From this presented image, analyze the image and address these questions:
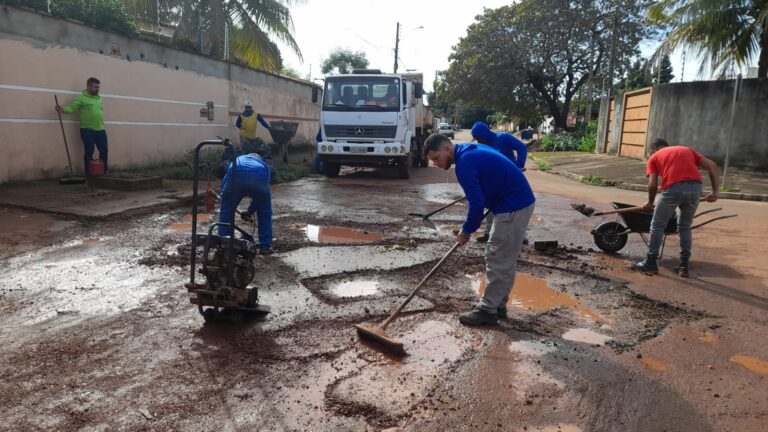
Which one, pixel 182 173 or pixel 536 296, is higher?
Answer: pixel 182 173

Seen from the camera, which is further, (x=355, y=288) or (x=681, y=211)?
(x=681, y=211)

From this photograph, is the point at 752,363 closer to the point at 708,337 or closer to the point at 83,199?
the point at 708,337

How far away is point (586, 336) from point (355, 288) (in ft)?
6.47

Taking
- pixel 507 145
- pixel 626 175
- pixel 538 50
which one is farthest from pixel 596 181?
pixel 538 50

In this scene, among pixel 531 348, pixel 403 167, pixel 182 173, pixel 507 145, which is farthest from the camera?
pixel 403 167

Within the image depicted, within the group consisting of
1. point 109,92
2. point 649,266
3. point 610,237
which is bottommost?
point 649,266

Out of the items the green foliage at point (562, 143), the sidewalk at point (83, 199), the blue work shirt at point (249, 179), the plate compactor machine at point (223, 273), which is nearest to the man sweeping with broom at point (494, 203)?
the plate compactor machine at point (223, 273)

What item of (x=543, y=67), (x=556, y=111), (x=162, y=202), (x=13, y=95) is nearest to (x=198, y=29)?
(x=13, y=95)

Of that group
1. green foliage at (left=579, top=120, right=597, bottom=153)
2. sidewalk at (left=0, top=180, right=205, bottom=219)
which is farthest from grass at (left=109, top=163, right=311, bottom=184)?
green foliage at (left=579, top=120, right=597, bottom=153)

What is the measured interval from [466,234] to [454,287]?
1153 millimetres

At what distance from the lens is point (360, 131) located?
12875 mm

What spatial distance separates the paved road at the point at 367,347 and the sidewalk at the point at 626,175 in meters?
6.82

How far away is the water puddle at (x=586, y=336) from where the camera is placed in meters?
3.78

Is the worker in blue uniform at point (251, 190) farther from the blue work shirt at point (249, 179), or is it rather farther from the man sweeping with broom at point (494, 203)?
the man sweeping with broom at point (494, 203)
